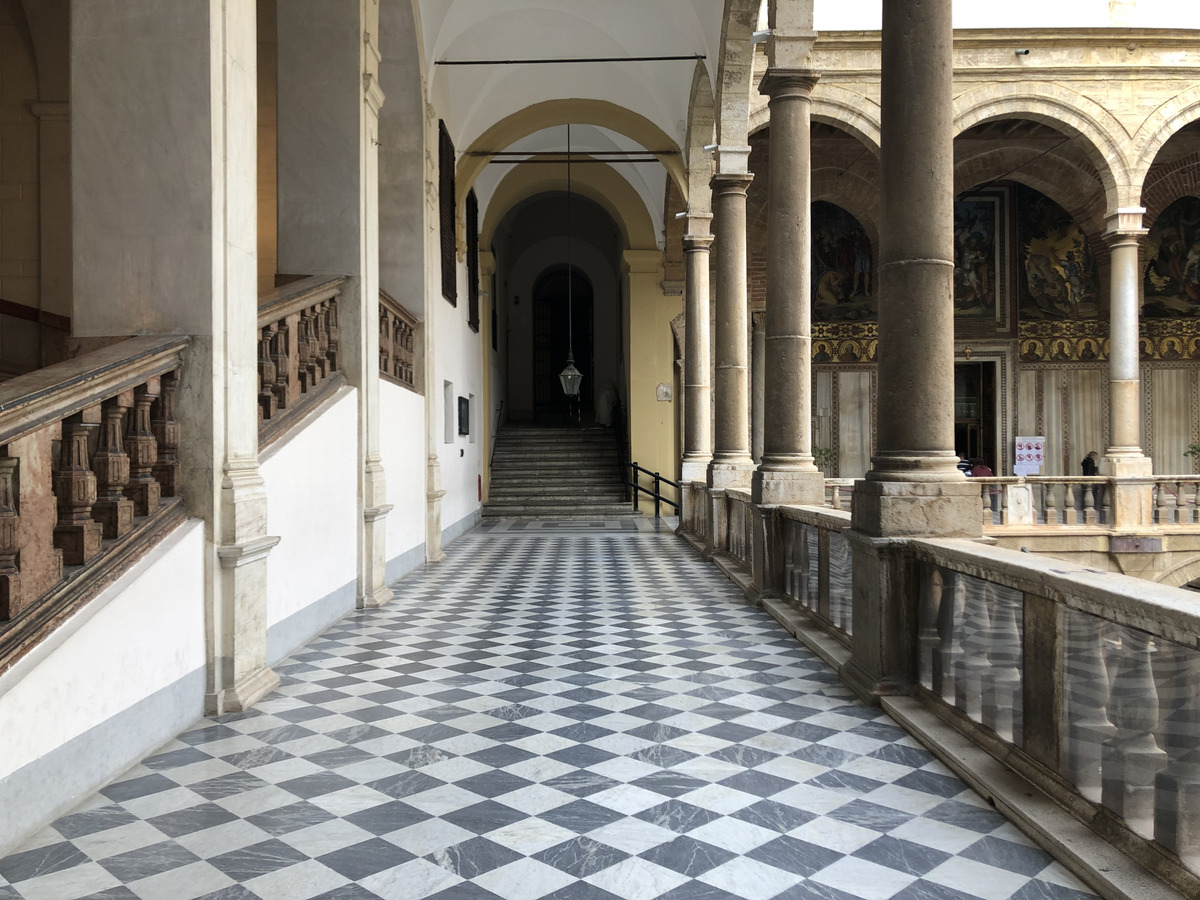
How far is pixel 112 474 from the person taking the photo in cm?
404

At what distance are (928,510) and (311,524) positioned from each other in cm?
416

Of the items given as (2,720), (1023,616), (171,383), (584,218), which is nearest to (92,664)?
(2,720)

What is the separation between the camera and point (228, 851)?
3074 mm

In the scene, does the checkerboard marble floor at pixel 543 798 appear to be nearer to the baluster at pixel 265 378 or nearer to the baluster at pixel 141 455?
the baluster at pixel 141 455

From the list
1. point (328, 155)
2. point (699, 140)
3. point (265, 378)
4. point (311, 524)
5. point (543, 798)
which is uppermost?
point (699, 140)

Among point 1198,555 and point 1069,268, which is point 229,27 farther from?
point 1069,268

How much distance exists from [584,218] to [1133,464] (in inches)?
696

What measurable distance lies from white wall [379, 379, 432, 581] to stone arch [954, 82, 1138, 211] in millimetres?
11074

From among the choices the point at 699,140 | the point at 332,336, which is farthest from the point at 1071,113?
the point at 332,336

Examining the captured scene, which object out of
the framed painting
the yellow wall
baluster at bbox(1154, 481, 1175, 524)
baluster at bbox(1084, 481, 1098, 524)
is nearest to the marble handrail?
baluster at bbox(1084, 481, 1098, 524)

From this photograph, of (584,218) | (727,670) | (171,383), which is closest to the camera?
(171,383)

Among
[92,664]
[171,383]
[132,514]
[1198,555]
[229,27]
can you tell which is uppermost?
[229,27]

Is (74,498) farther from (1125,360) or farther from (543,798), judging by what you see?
(1125,360)

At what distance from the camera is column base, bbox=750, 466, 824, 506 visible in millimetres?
8062
